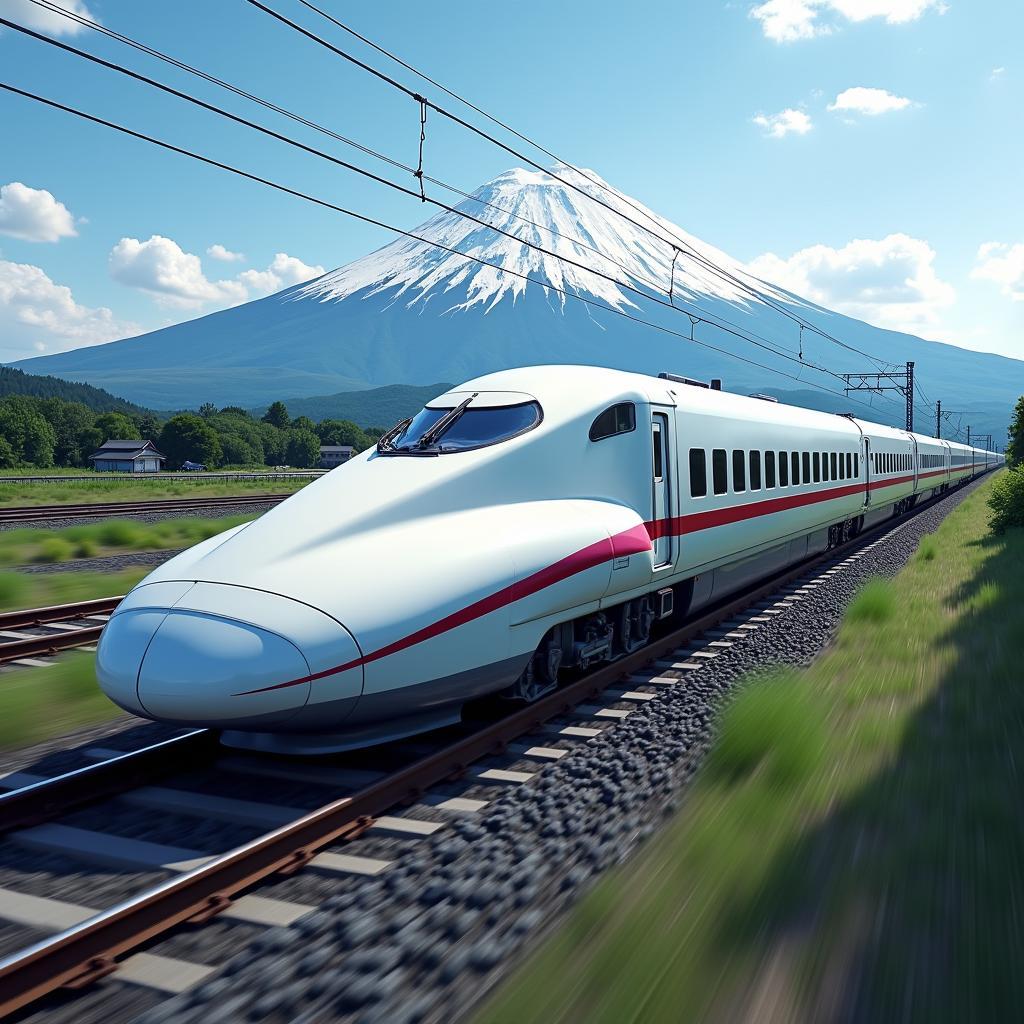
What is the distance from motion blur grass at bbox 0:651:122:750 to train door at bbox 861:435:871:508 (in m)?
17.0

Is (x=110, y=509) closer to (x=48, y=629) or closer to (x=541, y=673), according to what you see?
(x=48, y=629)

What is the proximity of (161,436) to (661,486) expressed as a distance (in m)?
118

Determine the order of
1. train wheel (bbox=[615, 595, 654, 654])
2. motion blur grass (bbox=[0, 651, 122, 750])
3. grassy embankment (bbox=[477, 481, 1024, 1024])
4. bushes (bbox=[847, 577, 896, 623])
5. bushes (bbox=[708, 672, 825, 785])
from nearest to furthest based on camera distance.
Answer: grassy embankment (bbox=[477, 481, 1024, 1024]), bushes (bbox=[708, 672, 825, 785]), motion blur grass (bbox=[0, 651, 122, 750]), train wheel (bbox=[615, 595, 654, 654]), bushes (bbox=[847, 577, 896, 623])

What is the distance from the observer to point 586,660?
24.0ft

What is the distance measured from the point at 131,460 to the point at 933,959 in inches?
4494

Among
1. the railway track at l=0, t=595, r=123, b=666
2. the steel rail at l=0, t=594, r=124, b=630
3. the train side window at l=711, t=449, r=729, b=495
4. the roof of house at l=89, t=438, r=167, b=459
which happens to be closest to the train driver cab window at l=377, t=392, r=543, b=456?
the train side window at l=711, t=449, r=729, b=495

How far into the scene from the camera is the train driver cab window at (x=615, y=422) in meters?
7.52

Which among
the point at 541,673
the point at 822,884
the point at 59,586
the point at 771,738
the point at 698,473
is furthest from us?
the point at 59,586

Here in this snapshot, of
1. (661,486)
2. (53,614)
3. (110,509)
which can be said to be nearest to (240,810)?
(661,486)

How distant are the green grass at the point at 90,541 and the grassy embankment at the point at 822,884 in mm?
16198

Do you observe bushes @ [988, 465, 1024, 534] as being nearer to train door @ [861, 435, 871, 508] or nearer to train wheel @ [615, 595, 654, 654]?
train door @ [861, 435, 871, 508]

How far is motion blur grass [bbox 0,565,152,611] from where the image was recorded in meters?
12.3

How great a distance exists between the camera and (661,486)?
328 inches

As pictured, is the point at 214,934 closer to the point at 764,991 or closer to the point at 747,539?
the point at 764,991
